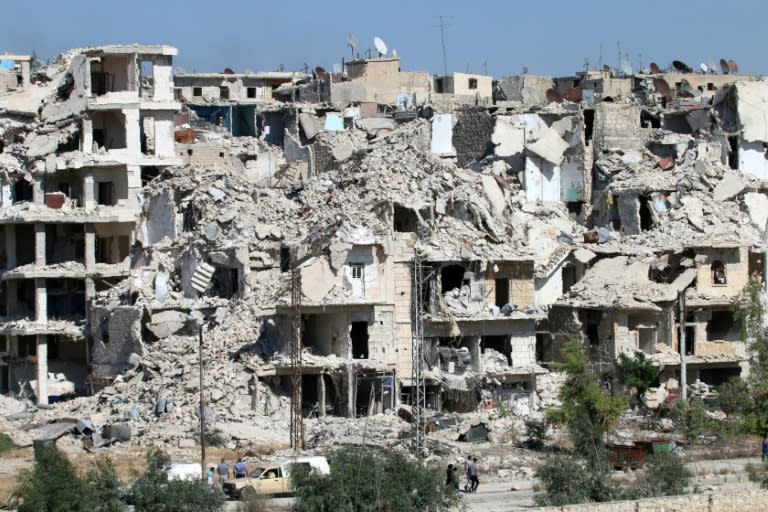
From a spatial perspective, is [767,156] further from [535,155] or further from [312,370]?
[312,370]

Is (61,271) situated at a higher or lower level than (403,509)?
higher

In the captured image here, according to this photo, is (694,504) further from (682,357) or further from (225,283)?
(225,283)

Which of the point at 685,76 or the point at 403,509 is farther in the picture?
the point at 685,76

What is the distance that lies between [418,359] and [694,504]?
12.2 m

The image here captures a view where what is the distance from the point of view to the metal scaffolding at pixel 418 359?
45.3 metres

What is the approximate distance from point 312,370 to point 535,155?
14.9 meters

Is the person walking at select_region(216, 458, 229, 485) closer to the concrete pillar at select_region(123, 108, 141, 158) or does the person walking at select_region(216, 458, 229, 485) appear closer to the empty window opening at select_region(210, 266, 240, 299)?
the empty window opening at select_region(210, 266, 240, 299)

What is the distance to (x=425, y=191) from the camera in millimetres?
52969

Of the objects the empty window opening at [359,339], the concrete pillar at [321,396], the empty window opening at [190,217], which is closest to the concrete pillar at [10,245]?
the empty window opening at [190,217]

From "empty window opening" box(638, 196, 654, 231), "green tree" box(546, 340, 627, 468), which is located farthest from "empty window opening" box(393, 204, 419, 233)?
"empty window opening" box(638, 196, 654, 231)


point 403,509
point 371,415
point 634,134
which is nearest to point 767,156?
point 634,134

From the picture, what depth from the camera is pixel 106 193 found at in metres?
59.4

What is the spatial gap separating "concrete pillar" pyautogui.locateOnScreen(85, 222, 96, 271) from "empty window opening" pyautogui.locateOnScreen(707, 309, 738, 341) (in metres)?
17.6

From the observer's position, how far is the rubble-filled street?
48312mm
